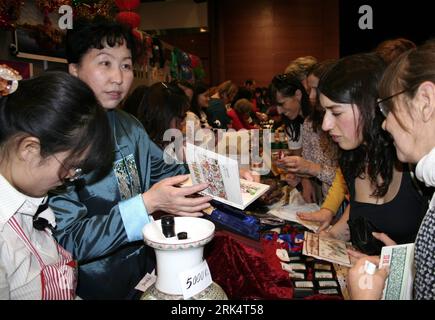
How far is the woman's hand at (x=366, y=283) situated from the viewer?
944 mm

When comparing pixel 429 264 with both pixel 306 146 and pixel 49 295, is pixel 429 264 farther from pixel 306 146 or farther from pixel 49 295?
pixel 306 146

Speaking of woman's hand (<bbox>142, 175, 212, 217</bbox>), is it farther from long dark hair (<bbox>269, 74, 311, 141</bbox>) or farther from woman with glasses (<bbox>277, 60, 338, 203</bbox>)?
long dark hair (<bbox>269, 74, 311, 141</bbox>)

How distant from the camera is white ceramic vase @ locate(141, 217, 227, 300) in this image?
0.85 m

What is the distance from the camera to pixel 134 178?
60.6 inches

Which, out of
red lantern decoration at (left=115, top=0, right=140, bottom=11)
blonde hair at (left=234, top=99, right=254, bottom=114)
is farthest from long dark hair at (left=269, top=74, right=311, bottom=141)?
blonde hair at (left=234, top=99, right=254, bottom=114)

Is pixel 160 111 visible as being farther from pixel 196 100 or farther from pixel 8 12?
pixel 196 100

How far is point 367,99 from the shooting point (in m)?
1.43

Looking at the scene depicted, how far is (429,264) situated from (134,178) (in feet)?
3.64

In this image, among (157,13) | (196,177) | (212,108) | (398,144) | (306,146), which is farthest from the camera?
(157,13)

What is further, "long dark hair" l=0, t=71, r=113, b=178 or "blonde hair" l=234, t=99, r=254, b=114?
"blonde hair" l=234, t=99, r=254, b=114

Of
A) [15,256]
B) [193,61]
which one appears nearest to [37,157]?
[15,256]

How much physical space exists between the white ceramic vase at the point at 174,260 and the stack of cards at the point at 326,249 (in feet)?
1.88

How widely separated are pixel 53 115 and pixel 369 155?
4.07ft

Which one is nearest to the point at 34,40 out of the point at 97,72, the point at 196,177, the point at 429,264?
the point at 97,72
